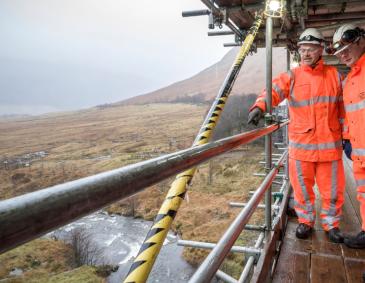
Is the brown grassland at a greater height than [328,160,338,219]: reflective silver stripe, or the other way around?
[328,160,338,219]: reflective silver stripe

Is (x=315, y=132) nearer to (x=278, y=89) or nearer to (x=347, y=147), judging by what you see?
(x=347, y=147)

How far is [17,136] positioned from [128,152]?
76.8m

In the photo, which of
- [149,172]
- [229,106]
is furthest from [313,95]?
[229,106]

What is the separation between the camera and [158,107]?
14825 cm

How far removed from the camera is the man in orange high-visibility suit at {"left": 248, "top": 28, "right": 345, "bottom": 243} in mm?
2615

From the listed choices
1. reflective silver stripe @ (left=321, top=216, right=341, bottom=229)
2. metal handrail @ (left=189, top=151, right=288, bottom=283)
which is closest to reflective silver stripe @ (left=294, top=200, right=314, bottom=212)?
reflective silver stripe @ (left=321, top=216, right=341, bottom=229)

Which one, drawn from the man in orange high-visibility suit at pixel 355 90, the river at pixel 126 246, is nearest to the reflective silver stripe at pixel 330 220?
the man in orange high-visibility suit at pixel 355 90

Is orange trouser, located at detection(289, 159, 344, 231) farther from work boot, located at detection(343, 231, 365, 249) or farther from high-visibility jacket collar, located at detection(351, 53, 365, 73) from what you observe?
high-visibility jacket collar, located at detection(351, 53, 365, 73)

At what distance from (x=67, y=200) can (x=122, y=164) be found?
6721 centimetres

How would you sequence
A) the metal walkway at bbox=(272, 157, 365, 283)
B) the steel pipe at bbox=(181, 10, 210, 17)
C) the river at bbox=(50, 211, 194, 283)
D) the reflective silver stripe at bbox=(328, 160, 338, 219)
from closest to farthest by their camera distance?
the metal walkway at bbox=(272, 157, 365, 283) → the reflective silver stripe at bbox=(328, 160, 338, 219) → the steel pipe at bbox=(181, 10, 210, 17) → the river at bbox=(50, 211, 194, 283)

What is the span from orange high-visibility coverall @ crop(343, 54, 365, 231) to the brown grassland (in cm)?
192

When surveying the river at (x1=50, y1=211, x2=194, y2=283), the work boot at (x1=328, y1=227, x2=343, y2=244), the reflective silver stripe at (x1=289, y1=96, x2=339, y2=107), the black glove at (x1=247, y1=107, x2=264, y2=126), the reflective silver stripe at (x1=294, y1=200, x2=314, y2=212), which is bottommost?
the river at (x1=50, y1=211, x2=194, y2=283)

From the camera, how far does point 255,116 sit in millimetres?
2281

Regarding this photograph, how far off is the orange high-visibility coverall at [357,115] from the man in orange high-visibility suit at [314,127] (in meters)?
0.21
